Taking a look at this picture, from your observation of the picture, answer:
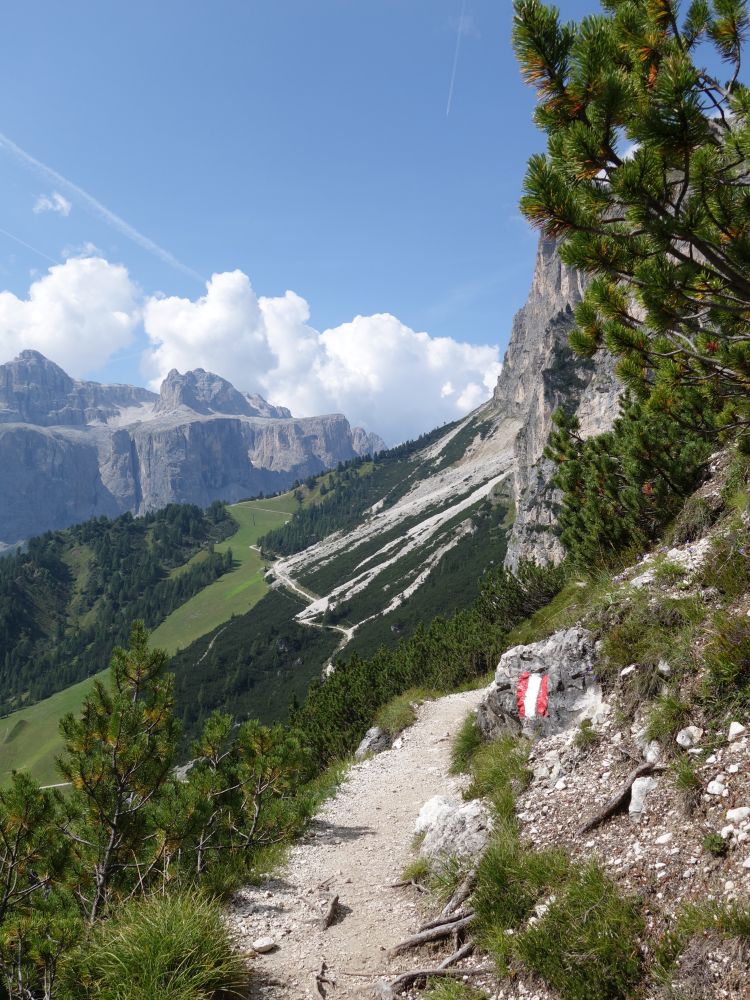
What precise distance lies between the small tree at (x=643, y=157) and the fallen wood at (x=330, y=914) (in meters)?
7.60

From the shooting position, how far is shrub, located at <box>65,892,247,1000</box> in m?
4.28

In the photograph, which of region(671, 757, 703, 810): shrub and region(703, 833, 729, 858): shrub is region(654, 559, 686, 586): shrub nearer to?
region(671, 757, 703, 810): shrub

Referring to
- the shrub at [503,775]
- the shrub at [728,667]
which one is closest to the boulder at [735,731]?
the shrub at [728,667]

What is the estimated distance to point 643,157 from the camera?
163 inches

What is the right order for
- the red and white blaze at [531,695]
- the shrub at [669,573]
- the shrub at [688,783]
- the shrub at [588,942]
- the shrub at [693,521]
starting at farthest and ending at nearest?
the shrub at [693,521], the red and white blaze at [531,695], the shrub at [669,573], the shrub at [688,783], the shrub at [588,942]

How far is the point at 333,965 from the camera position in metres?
5.62

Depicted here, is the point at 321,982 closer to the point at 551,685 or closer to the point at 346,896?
the point at 346,896

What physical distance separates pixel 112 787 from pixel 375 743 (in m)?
12.4

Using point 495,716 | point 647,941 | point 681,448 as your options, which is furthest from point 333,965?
point 681,448

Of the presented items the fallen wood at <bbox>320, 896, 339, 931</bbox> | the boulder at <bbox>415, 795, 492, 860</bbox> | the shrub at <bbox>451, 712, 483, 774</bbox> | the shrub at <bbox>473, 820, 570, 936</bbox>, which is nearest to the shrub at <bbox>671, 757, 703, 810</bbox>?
the shrub at <bbox>473, 820, 570, 936</bbox>

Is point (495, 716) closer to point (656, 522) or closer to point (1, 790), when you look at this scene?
point (656, 522)

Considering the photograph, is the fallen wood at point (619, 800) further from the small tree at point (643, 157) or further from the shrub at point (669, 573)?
the small tree at point (643, 157)

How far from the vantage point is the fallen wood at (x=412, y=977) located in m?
4.72

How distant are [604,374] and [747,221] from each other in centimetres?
8640
